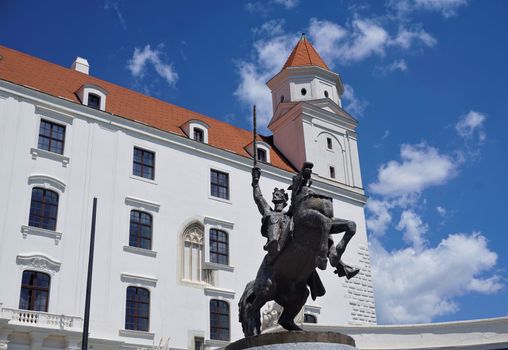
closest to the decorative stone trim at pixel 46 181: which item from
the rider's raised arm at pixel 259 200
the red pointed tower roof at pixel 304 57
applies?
the rider's raised arm at pixel 259 200

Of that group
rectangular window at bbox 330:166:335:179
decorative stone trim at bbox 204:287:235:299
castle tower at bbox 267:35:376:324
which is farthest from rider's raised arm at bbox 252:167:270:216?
rectangular window at bbox 330:166:335:179

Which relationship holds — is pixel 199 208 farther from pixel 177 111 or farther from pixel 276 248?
pixel 276 248

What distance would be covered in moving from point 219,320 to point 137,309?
4.16m

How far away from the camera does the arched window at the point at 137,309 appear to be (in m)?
24.2

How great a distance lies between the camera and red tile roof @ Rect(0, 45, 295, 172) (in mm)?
27391

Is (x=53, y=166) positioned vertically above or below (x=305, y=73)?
below

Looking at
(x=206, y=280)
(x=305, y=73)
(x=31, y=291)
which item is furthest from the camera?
(x=305, y=73)

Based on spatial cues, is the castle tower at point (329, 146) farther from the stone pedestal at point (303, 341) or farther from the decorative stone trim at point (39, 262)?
the stone pedestal at point (303, 341)

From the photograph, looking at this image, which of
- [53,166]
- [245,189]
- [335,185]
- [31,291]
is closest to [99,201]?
[53,166]

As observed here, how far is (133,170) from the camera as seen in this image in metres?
27.5

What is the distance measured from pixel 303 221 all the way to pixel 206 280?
65.5 ft

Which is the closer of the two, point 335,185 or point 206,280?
point 206,280

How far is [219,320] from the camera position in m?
26.9

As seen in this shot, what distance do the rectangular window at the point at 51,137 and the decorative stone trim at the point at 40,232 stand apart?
3868 millimetres
